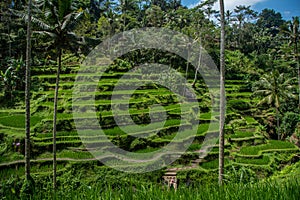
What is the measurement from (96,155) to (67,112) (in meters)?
4.72

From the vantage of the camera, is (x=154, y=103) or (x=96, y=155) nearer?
(x=96, y=155)

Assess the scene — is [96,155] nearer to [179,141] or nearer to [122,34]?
[179,141]

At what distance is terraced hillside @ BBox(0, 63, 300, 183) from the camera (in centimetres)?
1255

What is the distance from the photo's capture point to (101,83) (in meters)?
20.9

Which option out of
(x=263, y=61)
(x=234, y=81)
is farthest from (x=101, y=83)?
(x=263, y=61)

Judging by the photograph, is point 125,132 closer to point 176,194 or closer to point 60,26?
point 60,26

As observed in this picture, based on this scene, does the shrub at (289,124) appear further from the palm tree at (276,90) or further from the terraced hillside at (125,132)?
the terraced hillside at (125,132)

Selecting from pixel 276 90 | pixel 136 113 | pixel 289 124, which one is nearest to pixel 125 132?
pixel 136 113

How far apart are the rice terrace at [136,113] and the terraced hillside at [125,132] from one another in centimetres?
6

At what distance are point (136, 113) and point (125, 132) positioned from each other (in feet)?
7.33

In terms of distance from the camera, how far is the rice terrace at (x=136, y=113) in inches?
329

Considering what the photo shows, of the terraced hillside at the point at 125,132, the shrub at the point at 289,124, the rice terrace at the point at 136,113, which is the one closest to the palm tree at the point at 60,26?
the rice terrace at the point at 136,113

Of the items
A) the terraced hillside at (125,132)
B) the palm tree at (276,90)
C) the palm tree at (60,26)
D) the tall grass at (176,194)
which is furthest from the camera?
the palm tree at (276,90)

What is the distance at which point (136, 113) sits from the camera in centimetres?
1689
